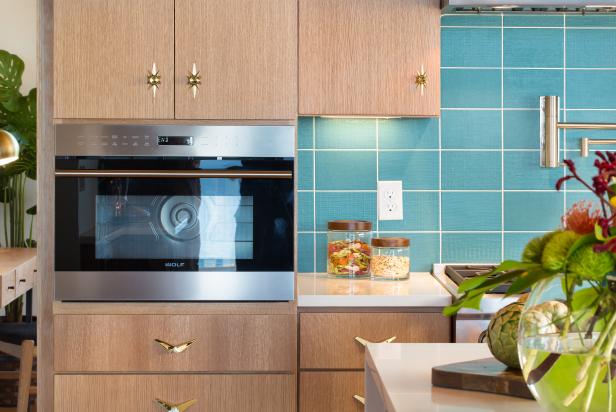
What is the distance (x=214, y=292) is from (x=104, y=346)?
39 centimetres

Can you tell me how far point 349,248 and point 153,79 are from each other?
913mm

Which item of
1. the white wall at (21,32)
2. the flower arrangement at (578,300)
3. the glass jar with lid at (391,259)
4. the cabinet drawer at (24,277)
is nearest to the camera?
the flower arrangement at (578,300)

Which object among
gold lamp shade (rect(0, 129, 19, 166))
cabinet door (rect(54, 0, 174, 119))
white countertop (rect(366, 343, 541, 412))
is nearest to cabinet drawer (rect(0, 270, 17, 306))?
gold lamp shade (rect(0, 129, 19, 166))

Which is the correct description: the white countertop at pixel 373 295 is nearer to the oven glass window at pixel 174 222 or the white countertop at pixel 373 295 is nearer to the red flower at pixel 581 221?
the oven glass window at pixel 174 222

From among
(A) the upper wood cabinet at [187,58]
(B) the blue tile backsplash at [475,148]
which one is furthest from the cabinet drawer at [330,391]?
(A) the upper wood cabinet at [187,58]

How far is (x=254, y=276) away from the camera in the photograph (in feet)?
7.93

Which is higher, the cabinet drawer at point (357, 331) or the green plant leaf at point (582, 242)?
the green plant leaf at point (582, 242)

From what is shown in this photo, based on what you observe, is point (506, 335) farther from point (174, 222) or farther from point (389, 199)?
point (389, 199)

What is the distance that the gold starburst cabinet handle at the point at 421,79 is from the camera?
2.54 m

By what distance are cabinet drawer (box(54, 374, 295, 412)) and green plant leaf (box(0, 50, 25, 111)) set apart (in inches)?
76.6

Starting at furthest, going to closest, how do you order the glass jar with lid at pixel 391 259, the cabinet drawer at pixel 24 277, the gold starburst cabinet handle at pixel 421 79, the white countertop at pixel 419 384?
the cabinet drawer at pixel 24 277
the glass jar with lid at pixel 391 259
the gold starburst cabinet handle at pixel 421 79
the white countertop at pixel 419 384

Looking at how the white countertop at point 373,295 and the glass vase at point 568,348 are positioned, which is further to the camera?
the white countertop at point 373,295

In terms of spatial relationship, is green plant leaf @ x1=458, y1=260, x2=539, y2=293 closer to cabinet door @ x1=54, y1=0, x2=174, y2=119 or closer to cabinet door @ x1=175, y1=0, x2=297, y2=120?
cabinet door @ x1=175, y1=0, x2=297, y2=120

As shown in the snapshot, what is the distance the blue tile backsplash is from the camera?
2910 millimetres
